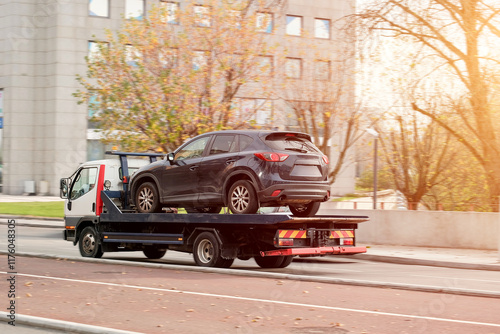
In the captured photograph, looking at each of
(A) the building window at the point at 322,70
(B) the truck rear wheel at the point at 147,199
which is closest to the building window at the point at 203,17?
(A) the building window at the point at 322,70

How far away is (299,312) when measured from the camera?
30.1ft

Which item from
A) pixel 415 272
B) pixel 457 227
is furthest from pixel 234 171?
pixel 457 227

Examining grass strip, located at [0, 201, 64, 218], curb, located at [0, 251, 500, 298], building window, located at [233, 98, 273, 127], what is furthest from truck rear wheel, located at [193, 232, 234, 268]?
grass strip, located at [0, 201, 64, 218]

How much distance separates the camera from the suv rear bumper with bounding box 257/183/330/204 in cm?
1368

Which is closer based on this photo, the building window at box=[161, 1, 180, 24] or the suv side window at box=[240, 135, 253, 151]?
the suv side window at box=[240, 135, 253, 151]

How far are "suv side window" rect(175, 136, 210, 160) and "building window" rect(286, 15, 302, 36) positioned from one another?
135 feet

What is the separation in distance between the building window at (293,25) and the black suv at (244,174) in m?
41.1

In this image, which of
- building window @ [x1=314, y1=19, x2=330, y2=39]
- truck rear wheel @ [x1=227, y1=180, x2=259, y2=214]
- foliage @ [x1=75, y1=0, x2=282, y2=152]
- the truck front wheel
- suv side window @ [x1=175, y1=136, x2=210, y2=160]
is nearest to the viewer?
truck rear wheel @ [x1=227, y1=180, x2=259, y2=214]

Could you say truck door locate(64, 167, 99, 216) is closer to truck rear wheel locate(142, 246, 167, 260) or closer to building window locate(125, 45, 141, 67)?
truck rear wheel locate(142, 246, 167, 260)

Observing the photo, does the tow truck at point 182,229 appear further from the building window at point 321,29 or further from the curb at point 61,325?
the building window at point 321,29

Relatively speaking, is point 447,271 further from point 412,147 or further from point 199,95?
point 199,95

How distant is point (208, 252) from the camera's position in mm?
14992

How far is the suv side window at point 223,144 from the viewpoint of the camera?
573 inches

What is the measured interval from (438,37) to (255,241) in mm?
10646
